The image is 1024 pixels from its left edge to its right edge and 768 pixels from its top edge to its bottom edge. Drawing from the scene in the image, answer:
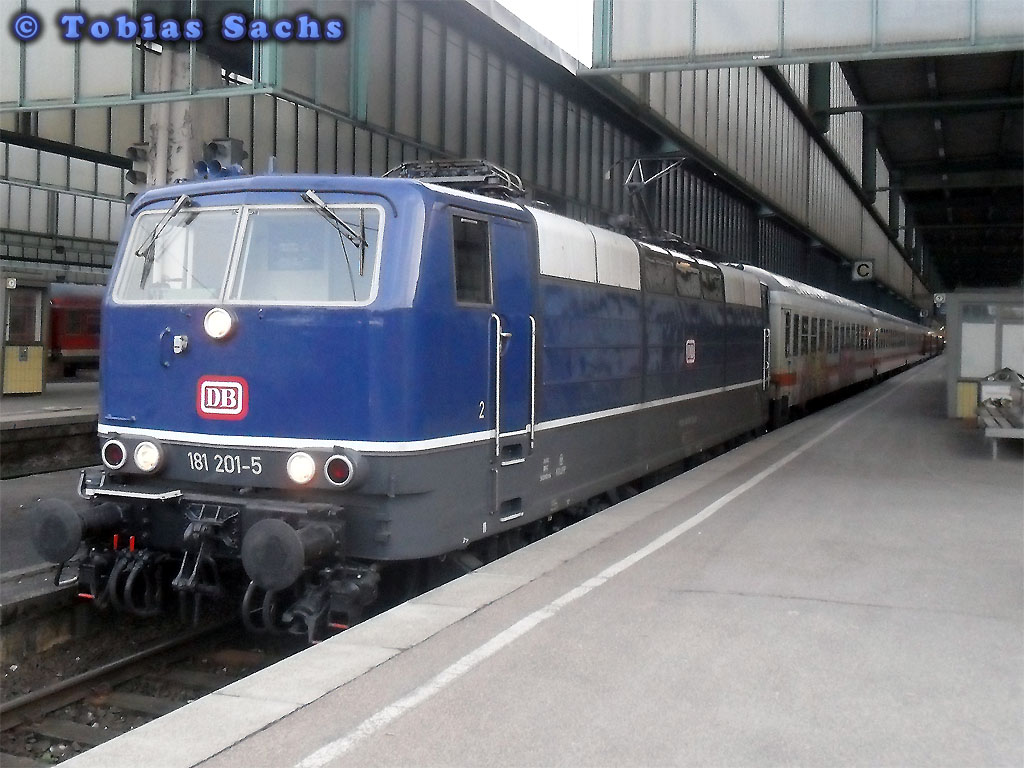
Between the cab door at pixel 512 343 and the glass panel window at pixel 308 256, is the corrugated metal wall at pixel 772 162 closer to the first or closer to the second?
the cab door at pixel 512 343

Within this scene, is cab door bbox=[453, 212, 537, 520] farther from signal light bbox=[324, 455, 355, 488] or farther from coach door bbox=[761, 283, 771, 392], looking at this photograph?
coach door bbox=[761, 283, 771, 392]

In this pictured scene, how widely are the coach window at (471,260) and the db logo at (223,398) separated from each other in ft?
5.10

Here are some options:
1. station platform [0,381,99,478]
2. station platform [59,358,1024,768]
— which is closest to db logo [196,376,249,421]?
station platform [59,358,1024,768]

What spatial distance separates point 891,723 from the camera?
15.3ft

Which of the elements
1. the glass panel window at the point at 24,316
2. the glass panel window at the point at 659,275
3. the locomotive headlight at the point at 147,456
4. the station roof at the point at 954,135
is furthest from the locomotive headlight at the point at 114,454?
the glass panel window at the point at 24,316

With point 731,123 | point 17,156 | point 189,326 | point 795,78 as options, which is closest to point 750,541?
point 189,326

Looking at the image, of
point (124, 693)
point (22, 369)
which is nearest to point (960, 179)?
point (22, 369)

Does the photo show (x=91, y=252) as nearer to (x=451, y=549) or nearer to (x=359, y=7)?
(x=359, y=7)

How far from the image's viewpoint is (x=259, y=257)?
22.7ft

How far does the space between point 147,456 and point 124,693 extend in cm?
156

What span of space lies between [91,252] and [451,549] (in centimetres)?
3553

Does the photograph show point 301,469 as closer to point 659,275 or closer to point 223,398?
point 223,398

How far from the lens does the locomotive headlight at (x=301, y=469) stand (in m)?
6.47

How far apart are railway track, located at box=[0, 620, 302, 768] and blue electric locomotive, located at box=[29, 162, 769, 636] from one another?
509 mm
